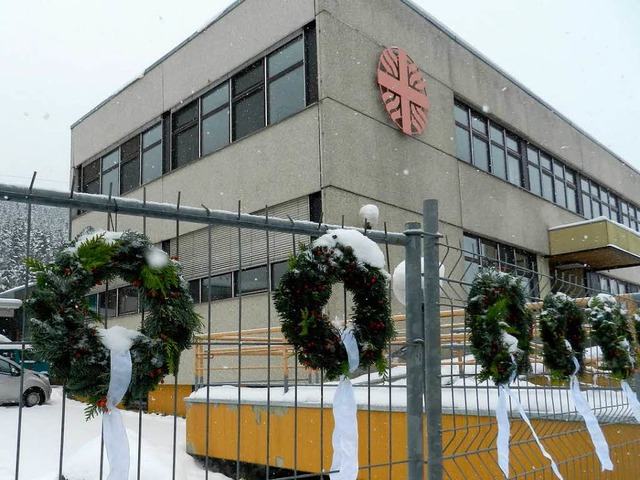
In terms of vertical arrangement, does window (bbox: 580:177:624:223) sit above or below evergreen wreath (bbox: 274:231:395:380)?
above

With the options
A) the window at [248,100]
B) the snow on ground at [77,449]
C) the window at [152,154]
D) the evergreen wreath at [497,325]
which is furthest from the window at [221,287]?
the evergreen wreath at [497,325]

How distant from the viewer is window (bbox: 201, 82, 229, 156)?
1422cm

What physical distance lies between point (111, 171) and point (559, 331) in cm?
1666

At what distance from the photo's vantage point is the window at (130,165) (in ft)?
57.1

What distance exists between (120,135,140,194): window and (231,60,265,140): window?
4639 millimetres

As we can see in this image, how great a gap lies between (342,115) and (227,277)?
438 cm

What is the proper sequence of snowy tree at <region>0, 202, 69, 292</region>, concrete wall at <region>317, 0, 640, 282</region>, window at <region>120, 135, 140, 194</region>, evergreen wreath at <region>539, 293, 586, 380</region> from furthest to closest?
window at <region>120, 135, 140, 194</region>
concrete wall at <region>317, 0, 640, 282</region>
evergreen wreath at <region>539, 293, 586, 380</region>
snowy tree at <region>0, 202, 69, 292</region>

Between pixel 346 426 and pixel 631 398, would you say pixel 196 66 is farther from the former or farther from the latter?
pixel 346 426

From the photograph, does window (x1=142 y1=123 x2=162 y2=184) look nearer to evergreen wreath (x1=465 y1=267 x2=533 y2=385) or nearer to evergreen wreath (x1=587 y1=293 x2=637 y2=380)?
evergreen wreath (x1=587 y1=293 x2=637 y2=380)

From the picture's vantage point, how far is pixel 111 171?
18.7 m

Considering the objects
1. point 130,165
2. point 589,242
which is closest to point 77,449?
point 130,165

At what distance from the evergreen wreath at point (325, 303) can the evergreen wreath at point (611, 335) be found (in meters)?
2.51

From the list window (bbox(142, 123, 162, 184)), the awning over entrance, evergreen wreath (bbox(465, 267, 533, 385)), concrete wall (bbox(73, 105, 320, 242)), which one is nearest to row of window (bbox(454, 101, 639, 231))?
the awning over entrance

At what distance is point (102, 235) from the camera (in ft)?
7.19
